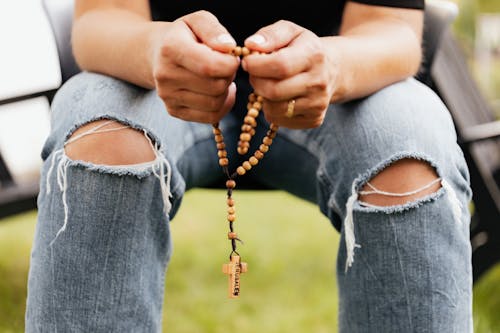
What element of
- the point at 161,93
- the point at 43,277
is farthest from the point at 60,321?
the point at 161,93

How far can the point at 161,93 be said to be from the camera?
0.81 metres

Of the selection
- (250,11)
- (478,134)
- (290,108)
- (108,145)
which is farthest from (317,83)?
(478,134)

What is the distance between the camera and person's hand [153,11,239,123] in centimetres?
75

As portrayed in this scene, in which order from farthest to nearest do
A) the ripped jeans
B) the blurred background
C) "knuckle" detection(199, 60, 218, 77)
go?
the blurred background
the ripped jeans
"knuckle" detection(199, 60, 218, 77)

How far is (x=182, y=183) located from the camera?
0.98 m

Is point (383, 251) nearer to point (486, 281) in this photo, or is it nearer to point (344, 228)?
point (344, 228)

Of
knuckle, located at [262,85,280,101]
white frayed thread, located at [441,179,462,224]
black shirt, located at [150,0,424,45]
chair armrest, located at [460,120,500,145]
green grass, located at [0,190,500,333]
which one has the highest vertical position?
knuckle, located at [262,85,280,101]

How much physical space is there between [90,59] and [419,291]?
56cm

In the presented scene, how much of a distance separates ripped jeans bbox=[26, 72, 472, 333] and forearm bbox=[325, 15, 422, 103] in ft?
0.12

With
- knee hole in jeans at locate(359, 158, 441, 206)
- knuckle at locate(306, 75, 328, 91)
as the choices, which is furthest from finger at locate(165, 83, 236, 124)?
knee hole in jeans at locate(359, 158, 441, 206)

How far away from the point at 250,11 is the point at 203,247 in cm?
135

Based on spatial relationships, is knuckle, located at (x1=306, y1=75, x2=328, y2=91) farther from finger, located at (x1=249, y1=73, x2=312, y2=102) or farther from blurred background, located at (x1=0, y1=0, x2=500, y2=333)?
blurred background, located at (x1=0, y1=0, x2=500, y2=333)

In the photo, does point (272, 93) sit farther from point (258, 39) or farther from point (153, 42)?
point (153, 42)

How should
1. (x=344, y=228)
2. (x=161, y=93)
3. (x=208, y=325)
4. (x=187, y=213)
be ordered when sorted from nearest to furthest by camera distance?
1. (x=161, y=93)
2. (x=344, y=228)
3. (x=208, y=325)
4. (x=187, y=213)
